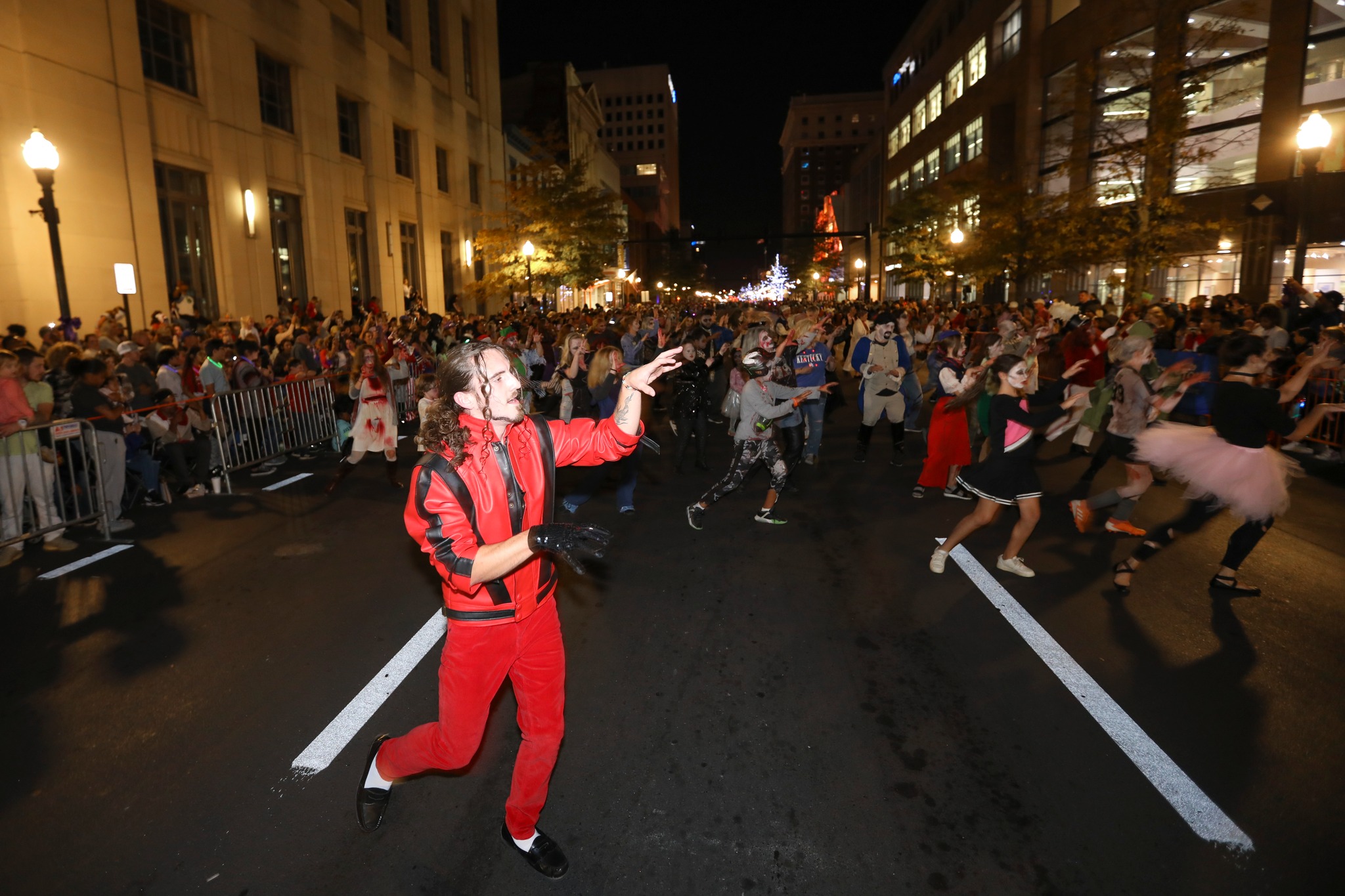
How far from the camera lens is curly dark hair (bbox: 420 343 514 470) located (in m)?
2.87

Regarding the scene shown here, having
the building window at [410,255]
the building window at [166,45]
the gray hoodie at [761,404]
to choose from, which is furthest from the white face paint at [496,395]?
the building window at [410,255]

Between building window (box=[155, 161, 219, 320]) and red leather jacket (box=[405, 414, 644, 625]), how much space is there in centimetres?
1666

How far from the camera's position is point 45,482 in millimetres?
7602

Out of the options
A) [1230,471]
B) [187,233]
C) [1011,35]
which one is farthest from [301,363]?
[1011,35]

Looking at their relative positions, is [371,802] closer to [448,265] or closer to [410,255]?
[410,255]

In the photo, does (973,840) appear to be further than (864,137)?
No

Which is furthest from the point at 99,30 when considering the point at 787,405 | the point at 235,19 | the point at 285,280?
the point at 787,405

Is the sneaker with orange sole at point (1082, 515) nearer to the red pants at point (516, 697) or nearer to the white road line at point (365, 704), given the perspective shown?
the white road line at point (365, 704)

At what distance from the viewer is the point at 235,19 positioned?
18891mm

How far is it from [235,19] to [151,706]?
65.4 ft

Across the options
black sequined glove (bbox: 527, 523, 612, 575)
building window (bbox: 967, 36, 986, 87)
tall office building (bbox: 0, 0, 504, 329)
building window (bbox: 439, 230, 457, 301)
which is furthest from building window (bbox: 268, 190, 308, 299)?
building window (bbox: 967, 36, 986, 87)

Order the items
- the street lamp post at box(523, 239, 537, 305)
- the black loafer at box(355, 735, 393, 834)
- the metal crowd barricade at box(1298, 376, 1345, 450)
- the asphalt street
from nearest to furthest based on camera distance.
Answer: the asphalt street → the black loafer at box(355, 735, 393, 834) → the metal crowd barricade at box(1298, 376, 1345, 450) → the street lamp post at box(523, 239, 537, 305)

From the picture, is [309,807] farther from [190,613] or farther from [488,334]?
[488,334]

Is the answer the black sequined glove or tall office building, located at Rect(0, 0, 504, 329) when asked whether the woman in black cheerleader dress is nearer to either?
the black sequined glove
